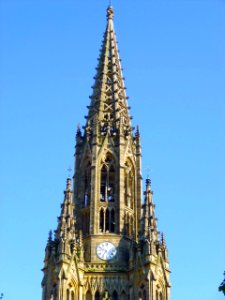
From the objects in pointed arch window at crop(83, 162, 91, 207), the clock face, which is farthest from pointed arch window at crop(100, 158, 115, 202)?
the clock face

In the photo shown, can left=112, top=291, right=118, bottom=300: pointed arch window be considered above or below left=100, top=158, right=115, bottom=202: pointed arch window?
below

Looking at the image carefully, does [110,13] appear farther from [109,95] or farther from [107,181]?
[107,181]

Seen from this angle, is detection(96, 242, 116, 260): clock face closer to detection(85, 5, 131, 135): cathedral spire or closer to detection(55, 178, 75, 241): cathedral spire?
detection(55, 178, 75, 241): cathedral spire

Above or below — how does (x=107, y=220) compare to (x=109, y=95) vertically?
below

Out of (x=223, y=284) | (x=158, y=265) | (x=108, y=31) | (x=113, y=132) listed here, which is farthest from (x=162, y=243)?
(x=223, y=284)

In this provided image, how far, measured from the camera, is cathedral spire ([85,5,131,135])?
2899 inches

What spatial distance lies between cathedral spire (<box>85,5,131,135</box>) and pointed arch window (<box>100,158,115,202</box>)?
13.3 ft

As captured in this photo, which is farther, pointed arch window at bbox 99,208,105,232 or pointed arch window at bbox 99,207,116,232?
pointed arch window at bbox 99,207,116,232

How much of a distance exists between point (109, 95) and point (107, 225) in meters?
16.2

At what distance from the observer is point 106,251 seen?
2522 inches

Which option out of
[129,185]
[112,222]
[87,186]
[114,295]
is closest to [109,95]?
[129,185]

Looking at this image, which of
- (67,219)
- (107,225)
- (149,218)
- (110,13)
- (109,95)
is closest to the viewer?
(67,219)

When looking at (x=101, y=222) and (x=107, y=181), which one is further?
(x=107, y=181)

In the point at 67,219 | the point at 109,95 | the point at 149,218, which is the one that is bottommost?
the point at 67,219
